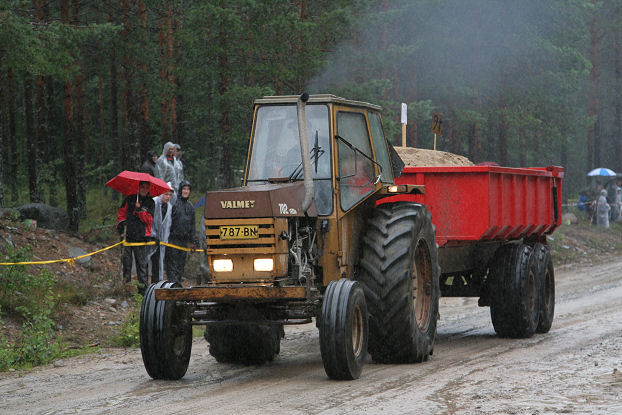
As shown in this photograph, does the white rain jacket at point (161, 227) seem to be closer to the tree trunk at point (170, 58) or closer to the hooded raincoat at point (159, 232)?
the hooded raincoat at point (159, 232)

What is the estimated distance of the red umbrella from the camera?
14523 millimetres

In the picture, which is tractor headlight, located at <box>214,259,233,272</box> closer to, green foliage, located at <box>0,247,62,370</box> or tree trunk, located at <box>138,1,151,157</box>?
green foliage, located at <box>0,247,62,370</box>

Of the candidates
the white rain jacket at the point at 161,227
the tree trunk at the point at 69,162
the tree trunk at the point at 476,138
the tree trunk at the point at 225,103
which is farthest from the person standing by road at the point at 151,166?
the tree trunk at the point at 476,138

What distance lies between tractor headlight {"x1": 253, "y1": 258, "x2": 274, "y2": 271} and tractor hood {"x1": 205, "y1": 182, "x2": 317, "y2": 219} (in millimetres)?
402

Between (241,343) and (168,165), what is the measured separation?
300 inches

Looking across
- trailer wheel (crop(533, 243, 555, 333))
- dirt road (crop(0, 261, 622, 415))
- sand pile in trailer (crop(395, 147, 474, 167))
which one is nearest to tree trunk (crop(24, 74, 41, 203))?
sand pile in trailer (crop(395, 147, 474, 167))

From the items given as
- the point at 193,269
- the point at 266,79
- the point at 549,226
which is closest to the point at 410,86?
the point at 266,79

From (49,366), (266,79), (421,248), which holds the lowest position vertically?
(49,366)

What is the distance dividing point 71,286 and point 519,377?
8439 millimetres

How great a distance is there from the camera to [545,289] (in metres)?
13.1

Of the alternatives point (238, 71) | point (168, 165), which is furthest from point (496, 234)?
point (238, 71)

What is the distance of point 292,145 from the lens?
9398 millimetres

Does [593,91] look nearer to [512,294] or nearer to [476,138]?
[476,138]

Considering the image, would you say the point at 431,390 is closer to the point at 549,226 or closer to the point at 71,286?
the point at 549,226
